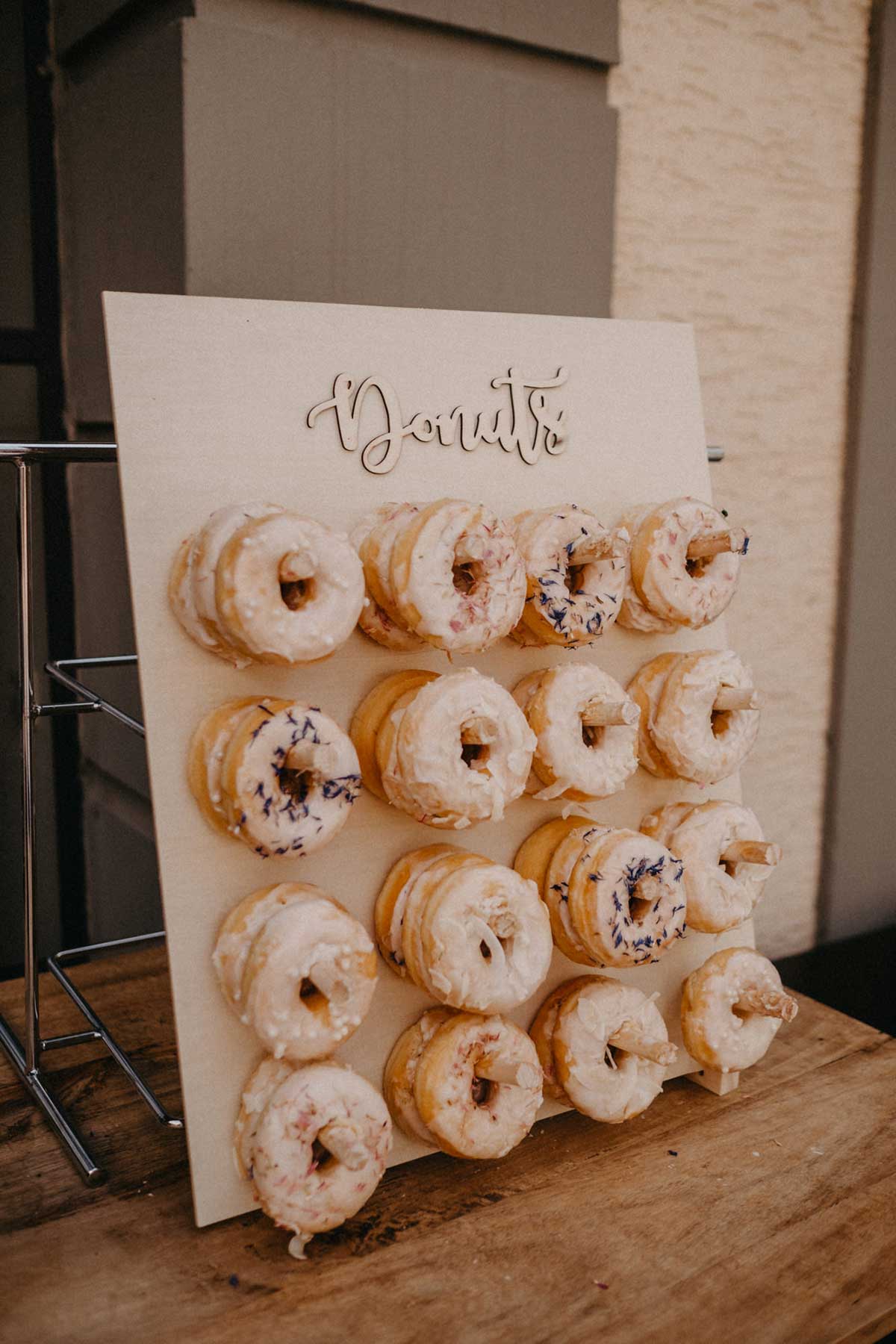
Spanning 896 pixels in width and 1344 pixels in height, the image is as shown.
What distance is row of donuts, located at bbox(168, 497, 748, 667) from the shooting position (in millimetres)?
1126

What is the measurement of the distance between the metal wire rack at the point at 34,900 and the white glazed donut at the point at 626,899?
55 centimetres

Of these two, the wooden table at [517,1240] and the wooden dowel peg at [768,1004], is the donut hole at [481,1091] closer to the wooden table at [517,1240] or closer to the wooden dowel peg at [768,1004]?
the wooden table at [517,1240]

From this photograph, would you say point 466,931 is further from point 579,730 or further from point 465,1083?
point 579,730

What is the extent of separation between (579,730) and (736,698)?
249 mm

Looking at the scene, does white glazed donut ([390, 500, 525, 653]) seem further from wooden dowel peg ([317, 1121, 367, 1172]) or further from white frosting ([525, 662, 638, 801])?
wooden dowel peg ([317, 1121, 367, 1172])

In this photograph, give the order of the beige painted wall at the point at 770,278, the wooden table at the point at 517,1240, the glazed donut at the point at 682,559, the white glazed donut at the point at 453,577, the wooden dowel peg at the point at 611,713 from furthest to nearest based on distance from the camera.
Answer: the beige painted wall at the point at 770,278 → the glazed donut at the point at 682,559 → the wooden dowel peg at the point at 611,713 → the white glazed donut at the point at 453,577 → the wooden table at the point at 517,1240

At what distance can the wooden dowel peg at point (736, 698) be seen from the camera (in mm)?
1458

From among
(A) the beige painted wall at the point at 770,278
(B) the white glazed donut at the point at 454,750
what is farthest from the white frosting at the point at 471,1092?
(A) the beige painted wall at the point at 770,278

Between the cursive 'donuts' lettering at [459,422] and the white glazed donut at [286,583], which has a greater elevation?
the cursive 'donuts' lettering at [459,422]

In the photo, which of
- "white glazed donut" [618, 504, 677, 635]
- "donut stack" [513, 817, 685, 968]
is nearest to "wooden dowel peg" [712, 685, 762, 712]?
"white glazed donut" [618, 504, 677, 635]

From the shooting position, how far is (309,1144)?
1.16 m

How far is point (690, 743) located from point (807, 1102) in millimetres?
550

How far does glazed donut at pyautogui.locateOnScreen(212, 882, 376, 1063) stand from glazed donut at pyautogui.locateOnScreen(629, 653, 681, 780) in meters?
0.51

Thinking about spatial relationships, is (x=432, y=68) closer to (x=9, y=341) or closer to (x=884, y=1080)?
(x=9, y=341)
